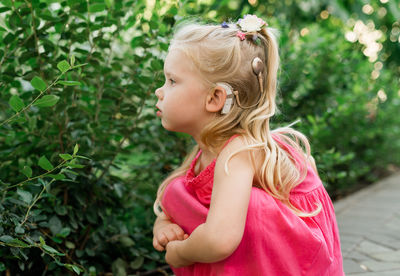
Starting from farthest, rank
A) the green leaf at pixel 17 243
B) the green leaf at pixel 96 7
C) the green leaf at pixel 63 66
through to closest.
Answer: the green leaf at pixel 96 7, the green leaf at pixel 17 243, the green leaf at pixel 63 66

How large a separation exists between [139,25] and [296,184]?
1.18m

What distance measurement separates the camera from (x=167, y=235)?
1.78 meters

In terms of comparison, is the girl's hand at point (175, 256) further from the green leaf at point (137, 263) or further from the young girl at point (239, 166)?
the green leaf at point (137, 263)

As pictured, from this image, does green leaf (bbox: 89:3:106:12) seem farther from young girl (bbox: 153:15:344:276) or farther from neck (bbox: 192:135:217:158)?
neck (bbox: 192:135:217:158)

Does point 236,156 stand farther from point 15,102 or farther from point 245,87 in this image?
point 15,102

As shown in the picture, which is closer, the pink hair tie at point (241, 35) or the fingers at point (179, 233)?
the pink hair tie at point (241, 35)

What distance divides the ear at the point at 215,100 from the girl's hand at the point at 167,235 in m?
0.50

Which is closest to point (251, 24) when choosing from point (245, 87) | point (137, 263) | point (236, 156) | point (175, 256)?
point (245, 87)

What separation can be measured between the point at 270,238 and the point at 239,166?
29cm

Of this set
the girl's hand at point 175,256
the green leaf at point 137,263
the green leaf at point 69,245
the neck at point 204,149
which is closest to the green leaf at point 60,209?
the green leaf at point 69,245

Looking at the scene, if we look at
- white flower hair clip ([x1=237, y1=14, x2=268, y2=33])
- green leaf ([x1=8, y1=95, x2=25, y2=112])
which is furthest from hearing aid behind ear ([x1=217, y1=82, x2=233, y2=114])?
green leaf ([x1=8, y1=95, x2=25, y2=112])

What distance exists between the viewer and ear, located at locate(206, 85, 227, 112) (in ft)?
5.39

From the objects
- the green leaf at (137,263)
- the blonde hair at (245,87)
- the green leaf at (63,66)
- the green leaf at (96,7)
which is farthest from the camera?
the green leaf at (137,263)

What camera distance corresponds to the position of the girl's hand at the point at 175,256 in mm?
1664
